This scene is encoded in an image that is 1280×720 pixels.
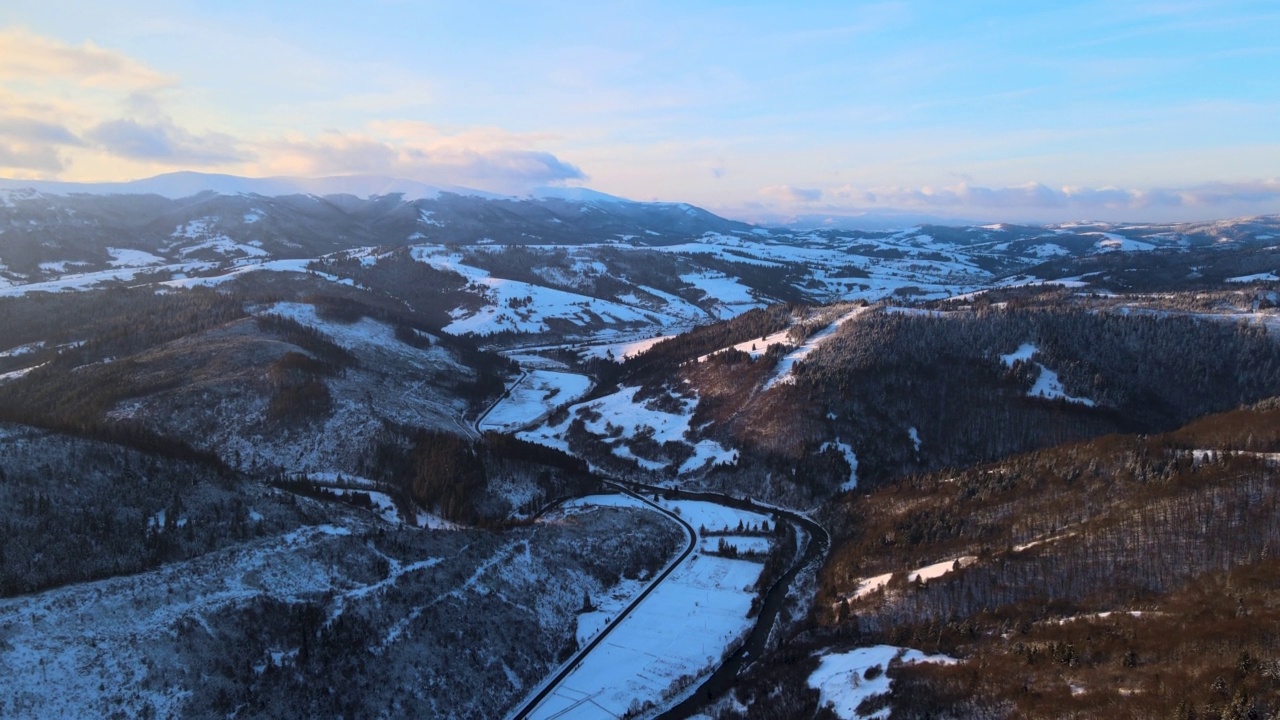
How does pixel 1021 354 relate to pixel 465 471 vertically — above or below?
above

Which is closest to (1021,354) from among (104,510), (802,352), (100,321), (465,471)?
(802,352)

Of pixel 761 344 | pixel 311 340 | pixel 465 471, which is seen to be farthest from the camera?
pixel 761 344

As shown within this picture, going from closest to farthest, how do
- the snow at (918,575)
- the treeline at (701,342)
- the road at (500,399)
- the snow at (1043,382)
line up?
the snow at (918,575) → the snow at (1043,382) → the road at (500,399) → the treeline at (701,342)

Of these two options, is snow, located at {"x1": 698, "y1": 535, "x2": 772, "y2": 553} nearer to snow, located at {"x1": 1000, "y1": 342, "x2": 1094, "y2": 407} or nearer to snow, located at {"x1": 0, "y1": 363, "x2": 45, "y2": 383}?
snow, located at {"x1": 1000, "y1": 342, "x2": 1094, "y2": 407}

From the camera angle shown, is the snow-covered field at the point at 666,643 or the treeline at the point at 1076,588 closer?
the treeline at the point at 1076,588

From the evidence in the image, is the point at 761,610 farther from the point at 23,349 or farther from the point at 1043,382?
the point at 23,349

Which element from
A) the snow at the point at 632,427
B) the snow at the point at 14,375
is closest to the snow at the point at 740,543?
the snow at the point at 632,427

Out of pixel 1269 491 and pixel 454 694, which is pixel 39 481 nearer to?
pixel 454 694

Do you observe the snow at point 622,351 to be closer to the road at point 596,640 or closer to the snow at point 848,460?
the snow at point 848,460
